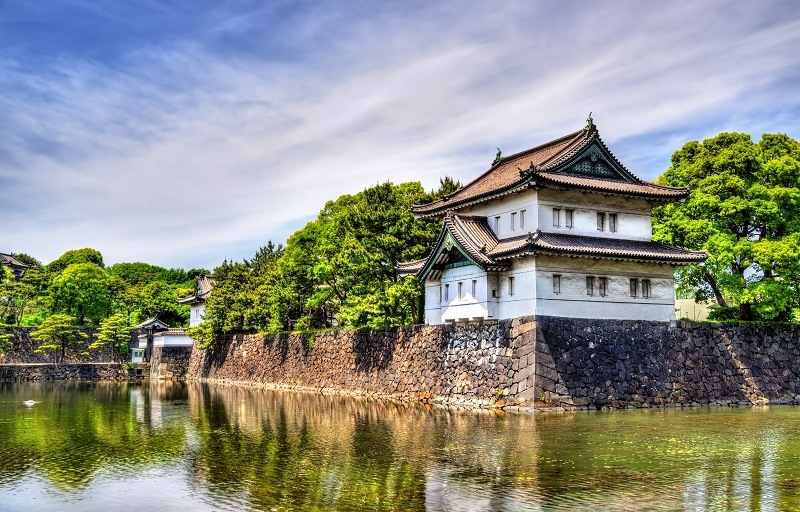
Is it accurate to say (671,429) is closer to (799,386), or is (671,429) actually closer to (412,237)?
(799,386)

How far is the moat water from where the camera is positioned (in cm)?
1388

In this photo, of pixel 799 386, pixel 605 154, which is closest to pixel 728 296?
pixel 799 386

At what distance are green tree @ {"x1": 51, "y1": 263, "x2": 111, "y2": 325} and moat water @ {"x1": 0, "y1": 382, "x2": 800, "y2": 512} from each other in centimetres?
4916

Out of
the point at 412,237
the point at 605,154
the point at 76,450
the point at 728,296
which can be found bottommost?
the point at 76,450

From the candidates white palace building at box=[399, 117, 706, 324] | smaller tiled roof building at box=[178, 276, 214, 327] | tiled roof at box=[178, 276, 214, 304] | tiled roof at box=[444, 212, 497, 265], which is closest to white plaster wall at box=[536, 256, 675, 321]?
white palace building at box=[399, 117, 706, 324]

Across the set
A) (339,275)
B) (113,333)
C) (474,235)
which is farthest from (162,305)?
(474,235)

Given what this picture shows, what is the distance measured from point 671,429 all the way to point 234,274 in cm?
4352

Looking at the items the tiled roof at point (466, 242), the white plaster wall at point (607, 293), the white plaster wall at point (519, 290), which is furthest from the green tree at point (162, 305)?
the white plaster wall at point (607, 293)

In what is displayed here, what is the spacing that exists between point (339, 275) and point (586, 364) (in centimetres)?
1763

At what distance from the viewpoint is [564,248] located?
29.8 meters

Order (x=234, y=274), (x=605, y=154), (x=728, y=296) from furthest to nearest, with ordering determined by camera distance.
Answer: (x=234, y=274) < (x=728, y=296) < (x=605, y=154)

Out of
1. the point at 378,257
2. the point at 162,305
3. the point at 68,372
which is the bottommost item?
the point at 68,372

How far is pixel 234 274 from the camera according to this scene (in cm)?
6091

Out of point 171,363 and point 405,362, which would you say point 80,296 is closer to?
point 171,363
